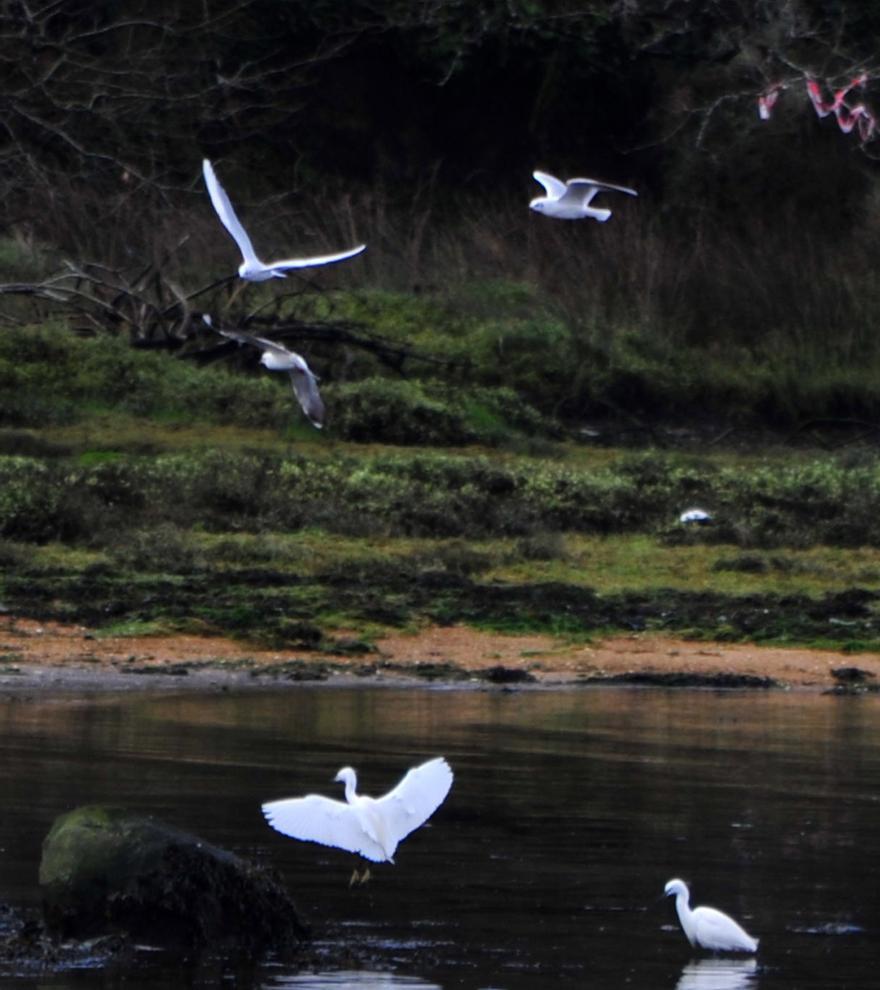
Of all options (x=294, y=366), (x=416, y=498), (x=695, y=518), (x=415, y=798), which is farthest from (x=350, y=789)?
(x=695, y=518)

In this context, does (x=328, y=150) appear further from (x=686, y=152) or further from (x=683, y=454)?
(x=683, y=454)

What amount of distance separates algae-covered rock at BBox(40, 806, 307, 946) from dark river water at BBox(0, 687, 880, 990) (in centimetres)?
14

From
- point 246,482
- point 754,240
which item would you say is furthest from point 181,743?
point 754,240

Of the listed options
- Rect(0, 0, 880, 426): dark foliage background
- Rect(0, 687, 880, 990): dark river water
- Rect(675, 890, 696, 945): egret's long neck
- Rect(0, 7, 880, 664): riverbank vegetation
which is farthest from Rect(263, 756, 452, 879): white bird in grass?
Rect(0, 0, 880, 426): dark foliage background

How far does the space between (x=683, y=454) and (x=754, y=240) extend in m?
6.58

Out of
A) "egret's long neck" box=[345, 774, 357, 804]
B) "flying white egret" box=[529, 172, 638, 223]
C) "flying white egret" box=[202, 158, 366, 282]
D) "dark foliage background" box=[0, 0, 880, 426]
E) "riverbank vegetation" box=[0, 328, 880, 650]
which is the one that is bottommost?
"egret's long neck" box=[345, 774, 357, 804]

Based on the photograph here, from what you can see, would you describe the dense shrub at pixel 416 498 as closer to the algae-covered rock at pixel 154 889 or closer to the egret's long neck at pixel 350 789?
the egret's long neck at pixel 350 789

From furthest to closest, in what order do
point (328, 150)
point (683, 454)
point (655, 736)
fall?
point (328, 150)
point (683, 454)
point (655, 736)

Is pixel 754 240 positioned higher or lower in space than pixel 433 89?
lower

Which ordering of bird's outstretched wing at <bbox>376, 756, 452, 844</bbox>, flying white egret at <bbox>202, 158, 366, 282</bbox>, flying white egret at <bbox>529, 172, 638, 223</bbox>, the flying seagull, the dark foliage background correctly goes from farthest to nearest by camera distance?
the dark foliage background < flying white egret at <bbox>529, 172, 638, 223</bbox> < the flying seagull < flying white egret at <bbox>202, 158, 366, 282</bbox> < bird's outstretched wing at <bbox>376, 756, 452, 844</bbox>

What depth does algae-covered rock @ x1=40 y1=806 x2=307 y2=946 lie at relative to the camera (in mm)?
7289

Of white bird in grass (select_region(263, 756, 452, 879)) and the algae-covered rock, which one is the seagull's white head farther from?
the algae-covered rock

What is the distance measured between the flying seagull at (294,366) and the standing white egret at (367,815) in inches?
289

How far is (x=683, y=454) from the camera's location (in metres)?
22.1
